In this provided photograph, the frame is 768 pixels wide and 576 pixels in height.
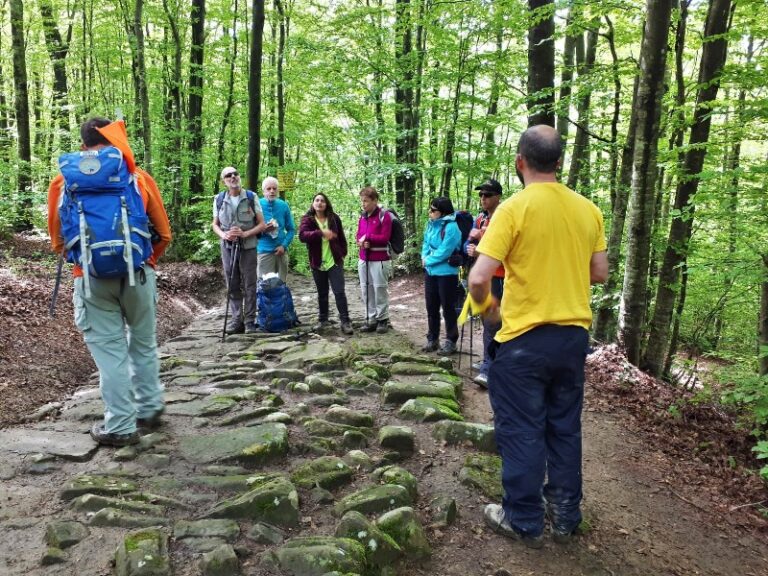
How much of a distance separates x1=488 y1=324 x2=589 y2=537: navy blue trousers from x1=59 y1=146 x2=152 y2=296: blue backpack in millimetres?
2897

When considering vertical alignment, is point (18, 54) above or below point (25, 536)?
above

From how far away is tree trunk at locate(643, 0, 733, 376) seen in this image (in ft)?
24.2

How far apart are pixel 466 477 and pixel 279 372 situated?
2.82 m

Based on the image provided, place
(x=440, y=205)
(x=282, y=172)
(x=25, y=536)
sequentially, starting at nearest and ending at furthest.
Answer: (x=25, y=536), (x=440, y=205), (x=282, y=172)

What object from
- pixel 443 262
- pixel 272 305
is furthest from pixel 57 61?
pixel 443 262

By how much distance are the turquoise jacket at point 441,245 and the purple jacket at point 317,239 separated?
1.69m

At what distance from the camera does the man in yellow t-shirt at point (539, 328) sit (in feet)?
9.75

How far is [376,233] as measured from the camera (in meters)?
7.65

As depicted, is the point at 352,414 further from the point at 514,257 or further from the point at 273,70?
the point at 273,70

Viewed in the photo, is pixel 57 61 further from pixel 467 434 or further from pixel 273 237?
pixel 467 434

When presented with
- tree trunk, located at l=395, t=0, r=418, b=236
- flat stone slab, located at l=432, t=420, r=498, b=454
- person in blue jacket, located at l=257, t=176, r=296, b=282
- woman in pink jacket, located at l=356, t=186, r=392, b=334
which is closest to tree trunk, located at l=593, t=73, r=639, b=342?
woman in pink jacket, located at l=356, t=186, r=392, b=334

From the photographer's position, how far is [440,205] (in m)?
6.82

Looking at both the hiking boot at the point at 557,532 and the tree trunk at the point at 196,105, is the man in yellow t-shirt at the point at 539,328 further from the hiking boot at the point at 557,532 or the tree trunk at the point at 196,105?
the tree trunk at the point at 196,105

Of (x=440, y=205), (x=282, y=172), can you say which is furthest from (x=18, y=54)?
(x=440, y=205)
